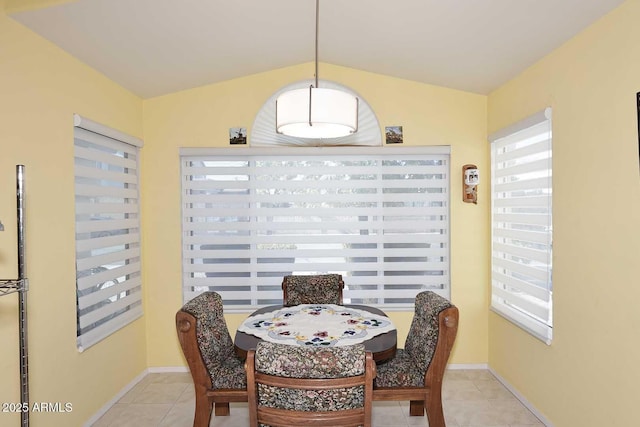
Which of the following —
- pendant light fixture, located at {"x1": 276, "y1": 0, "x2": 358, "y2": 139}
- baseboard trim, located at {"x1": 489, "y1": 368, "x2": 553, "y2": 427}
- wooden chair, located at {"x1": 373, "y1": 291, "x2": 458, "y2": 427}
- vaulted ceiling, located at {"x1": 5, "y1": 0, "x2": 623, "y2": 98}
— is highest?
vaulted ceiling, located at {"x1": 5, "y1": 0, "x2": 623, "y2": 98}

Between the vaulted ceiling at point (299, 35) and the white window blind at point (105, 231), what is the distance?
570 millimetres

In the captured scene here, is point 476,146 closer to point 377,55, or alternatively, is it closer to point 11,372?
point 377,55

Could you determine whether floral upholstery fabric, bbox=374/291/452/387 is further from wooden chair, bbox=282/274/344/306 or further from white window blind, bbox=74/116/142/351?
white window blind, bbox=74/116/142/351

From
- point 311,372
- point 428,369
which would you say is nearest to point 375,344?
point 428,369

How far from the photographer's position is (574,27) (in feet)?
8.04

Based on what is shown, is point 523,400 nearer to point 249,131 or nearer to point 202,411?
point 202,411

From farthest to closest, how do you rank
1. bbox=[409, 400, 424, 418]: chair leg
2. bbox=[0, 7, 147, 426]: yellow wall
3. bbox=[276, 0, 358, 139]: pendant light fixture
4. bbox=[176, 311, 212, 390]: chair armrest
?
bbox=[409, 400, 424, 418]: chair leg, bbox=[176, 311, 212, 390]: chair armrest, bbox=[0, 7, 147, 426]: yellow wall, bbox=[276, 0, 358, 139]: pendant light fixture

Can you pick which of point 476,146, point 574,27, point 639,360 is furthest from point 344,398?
point 476,146

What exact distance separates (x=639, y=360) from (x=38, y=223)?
334 cm

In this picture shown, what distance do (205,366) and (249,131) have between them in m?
2.25

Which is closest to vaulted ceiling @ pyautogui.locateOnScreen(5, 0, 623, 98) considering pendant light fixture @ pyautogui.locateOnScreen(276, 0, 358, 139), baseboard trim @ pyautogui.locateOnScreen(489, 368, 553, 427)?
pendant light fixture @ pyautogui.locateOnScreen(276, 0, 358, 139)

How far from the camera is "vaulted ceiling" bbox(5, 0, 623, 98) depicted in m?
2.36

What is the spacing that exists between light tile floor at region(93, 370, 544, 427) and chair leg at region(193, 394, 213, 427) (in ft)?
2.09

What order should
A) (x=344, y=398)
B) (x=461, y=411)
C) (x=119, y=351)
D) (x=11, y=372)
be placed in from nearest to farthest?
1. (x=344, y=398)
2. (x=11, y=372)
3. (x=461, y=411)
4. (x=119, y=351)
